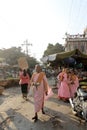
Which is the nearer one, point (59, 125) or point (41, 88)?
point (59, 125)

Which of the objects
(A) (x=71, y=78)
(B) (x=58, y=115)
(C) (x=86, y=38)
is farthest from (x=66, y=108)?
(C) (x=86, y=38)

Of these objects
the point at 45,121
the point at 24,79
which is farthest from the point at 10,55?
the point at 45,121

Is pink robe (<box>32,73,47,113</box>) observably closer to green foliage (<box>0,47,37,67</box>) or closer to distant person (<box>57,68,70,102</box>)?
distant person (<box>57,68,70,102</box>)

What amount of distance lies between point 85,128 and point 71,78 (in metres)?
5.18

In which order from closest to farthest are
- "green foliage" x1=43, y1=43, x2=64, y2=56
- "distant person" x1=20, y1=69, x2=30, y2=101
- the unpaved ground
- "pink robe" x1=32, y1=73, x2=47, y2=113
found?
the unpaved ground < "pink robe" x1=32, y1=73, x2=47, y2=113 < "distant person" x1=20, y1=69, x2=30, y2=101 < "green foliage" x1=43, y1=43, x2=64, y2=56

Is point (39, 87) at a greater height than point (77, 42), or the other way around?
point (77, 42)

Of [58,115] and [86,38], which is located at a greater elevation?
[86,38]

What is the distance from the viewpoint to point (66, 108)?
10797 mm

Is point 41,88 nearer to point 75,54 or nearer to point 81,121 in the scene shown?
point 81,121

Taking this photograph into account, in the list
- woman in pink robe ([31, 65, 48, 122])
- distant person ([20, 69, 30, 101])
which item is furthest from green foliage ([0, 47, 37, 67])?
woman in pink robe ([31, 65, 48, 122])

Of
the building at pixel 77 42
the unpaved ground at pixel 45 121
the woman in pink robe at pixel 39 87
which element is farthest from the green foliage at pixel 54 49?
the woman in pink robe at pixel 39 87

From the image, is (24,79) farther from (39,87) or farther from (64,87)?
(39,87)

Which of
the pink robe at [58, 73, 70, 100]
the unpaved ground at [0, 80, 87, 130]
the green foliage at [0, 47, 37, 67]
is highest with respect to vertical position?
the green foliage at [0, 47, 37, 67]

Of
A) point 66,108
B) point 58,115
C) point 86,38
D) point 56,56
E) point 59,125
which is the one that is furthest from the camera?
point 86,38
